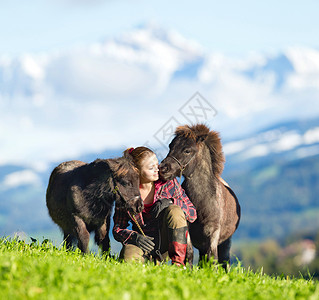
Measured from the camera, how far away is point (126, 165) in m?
7.53

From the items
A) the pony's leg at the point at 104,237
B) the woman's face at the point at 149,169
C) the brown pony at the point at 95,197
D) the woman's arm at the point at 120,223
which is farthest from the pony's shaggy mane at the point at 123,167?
the pony's leg at the point at 104,237

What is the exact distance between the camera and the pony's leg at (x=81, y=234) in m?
7.96

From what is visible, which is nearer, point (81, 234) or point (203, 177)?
point (81, 234)

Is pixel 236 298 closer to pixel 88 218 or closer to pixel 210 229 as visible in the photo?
pixel 210 229

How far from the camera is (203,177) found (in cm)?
818

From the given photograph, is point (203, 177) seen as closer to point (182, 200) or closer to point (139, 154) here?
point (182, 200)

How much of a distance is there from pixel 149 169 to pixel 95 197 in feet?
4.19

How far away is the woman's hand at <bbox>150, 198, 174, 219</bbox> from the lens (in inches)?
282

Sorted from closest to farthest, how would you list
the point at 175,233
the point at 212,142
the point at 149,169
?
1. the point at 175,233
2. the point at 149,169
3. the point at 212,142

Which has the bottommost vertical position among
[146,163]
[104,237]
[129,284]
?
[129,284]

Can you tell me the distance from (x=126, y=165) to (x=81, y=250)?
1678mm

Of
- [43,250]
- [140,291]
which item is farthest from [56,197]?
[140,291]

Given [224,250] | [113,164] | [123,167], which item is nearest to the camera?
[123,167]

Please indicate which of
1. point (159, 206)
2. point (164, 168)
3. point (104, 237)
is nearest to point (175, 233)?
point (159, 206)
